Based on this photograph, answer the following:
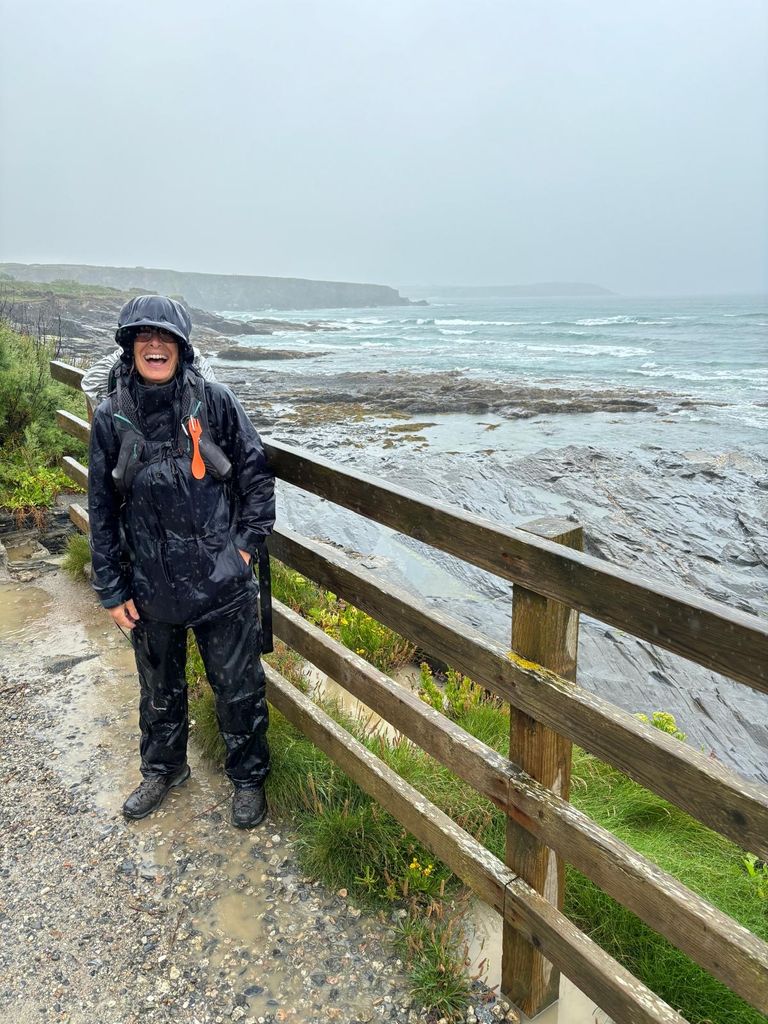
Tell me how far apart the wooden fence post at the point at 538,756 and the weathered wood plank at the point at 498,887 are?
8 cm

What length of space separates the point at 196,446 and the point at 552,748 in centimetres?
166

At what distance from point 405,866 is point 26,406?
749 cm

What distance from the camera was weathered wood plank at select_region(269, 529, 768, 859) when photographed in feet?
5.26

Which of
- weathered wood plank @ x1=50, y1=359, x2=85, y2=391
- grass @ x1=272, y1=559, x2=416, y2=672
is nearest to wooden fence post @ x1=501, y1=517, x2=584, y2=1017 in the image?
grass @ x1=272, y1=559, x2=416, y2=672

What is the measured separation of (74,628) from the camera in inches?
207

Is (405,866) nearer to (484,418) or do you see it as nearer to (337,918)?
(337,918)

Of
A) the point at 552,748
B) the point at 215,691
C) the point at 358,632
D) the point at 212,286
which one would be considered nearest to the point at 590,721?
the point at 552,748

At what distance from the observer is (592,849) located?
198cm

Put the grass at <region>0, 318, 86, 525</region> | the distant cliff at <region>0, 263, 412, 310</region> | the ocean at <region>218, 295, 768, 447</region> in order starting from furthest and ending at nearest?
the distant cliff at <region>0, 263, 412, 310</region> < the ocean at <region>218, 295, 768, 447</region> < the grass at <region>0, 318, 86, 525</region>

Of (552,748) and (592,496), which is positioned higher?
(552,748)

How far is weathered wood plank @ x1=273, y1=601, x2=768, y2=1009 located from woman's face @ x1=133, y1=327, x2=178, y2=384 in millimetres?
1380

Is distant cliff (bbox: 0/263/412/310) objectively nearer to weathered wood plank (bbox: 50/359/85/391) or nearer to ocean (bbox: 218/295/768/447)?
ocean (bbox: 218/295/768/447)

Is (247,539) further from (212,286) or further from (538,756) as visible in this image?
(212,286)

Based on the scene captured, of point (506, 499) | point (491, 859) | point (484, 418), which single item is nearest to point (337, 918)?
point (491, 859)
